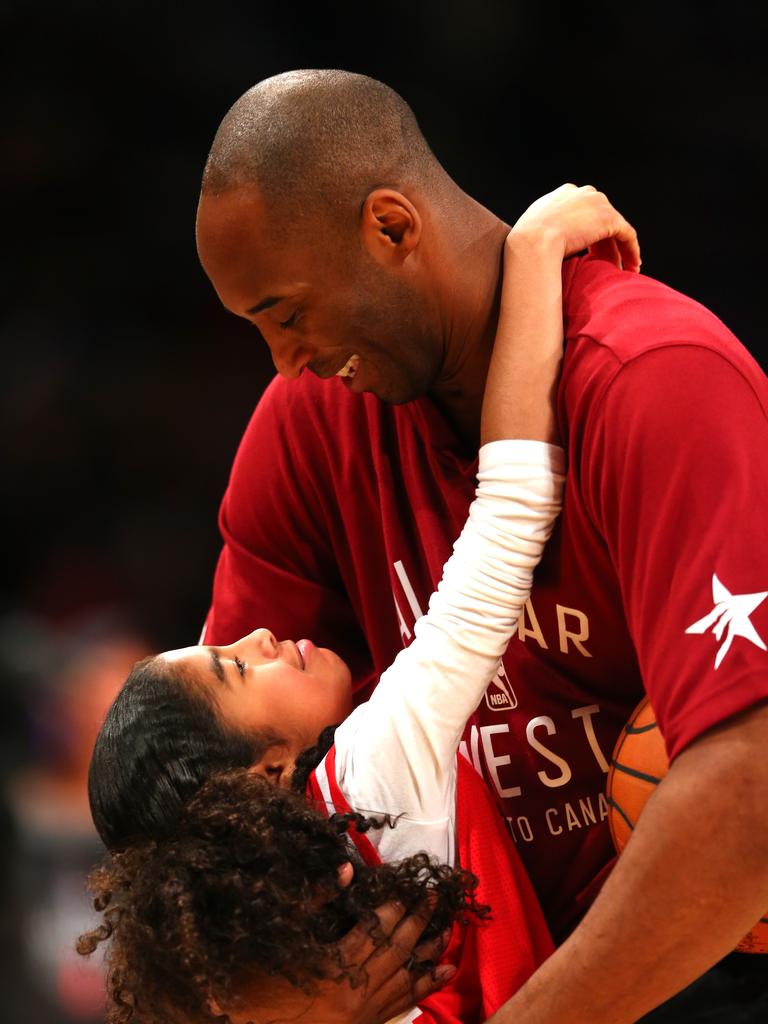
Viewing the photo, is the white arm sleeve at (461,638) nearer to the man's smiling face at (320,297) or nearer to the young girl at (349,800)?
the young girl at (349,800)

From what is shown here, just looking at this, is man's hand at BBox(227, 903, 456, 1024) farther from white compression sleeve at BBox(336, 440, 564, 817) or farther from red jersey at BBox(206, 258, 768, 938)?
red jersey at BBox(206, 258, 768, 938)

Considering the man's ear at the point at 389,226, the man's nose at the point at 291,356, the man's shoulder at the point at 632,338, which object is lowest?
the man's shoulder at the point at 632,338

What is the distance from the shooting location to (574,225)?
156cm

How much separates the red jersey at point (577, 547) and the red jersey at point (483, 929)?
0.34 feet

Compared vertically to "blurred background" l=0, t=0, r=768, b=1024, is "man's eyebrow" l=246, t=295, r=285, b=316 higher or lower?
lower

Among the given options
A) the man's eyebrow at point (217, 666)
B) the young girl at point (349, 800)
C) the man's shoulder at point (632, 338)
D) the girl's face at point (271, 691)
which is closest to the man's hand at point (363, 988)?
the young girl at point (349, 800)

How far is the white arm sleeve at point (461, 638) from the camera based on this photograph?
4.73 ft

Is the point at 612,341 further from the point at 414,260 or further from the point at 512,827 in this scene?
the point at 512,827

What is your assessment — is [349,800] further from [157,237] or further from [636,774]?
[157,237]

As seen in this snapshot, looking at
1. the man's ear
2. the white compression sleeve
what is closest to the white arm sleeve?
the white compression sleeve

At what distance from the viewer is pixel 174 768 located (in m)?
1.52

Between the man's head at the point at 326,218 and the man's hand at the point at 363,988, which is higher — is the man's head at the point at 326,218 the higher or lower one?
the higher one

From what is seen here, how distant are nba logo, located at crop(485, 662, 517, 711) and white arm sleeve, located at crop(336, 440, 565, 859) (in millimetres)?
161

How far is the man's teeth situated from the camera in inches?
62.5
